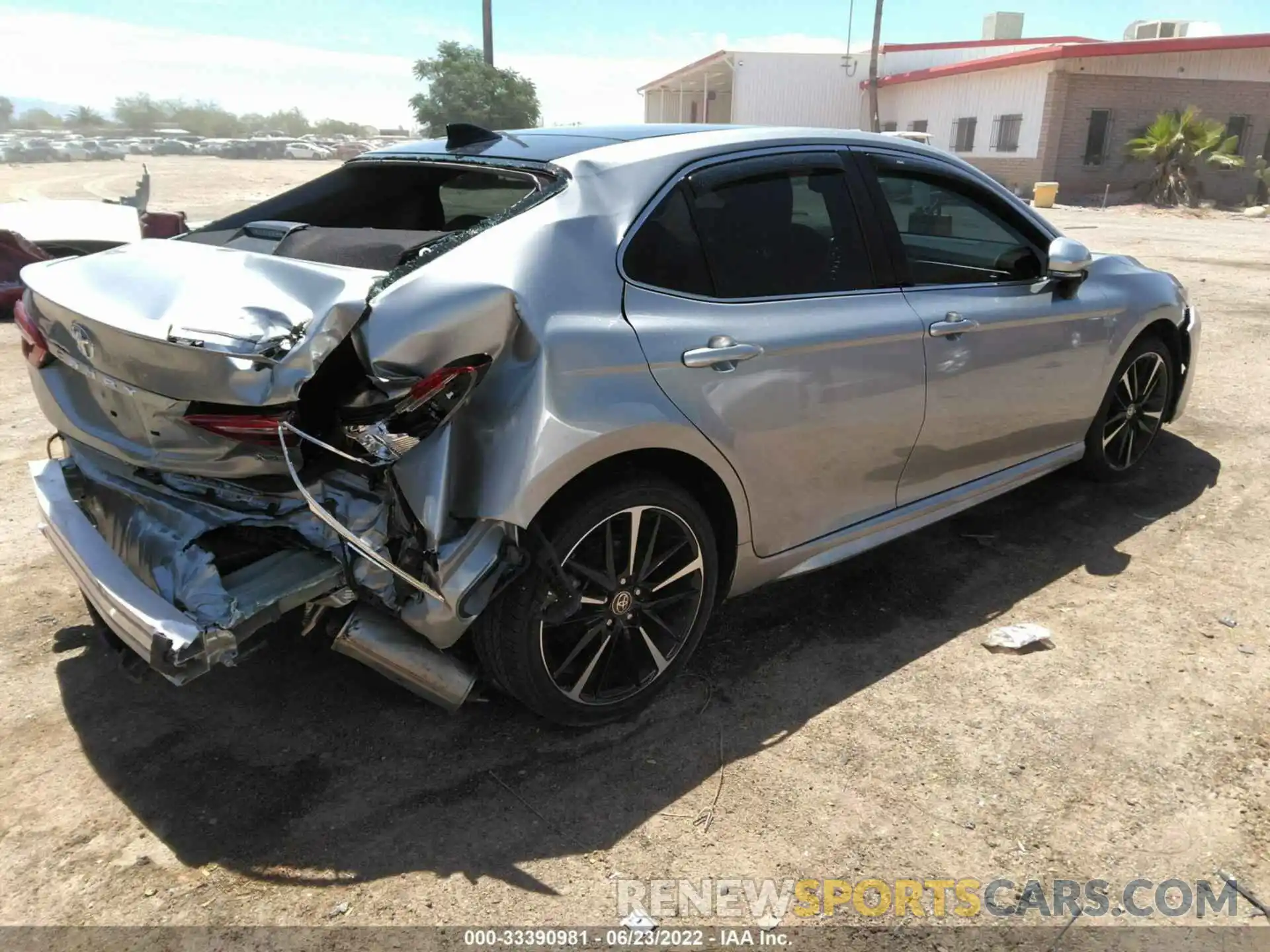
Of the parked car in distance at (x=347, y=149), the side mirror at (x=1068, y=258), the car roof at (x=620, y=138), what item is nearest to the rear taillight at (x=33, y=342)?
the car roof at (x=620, y=138)

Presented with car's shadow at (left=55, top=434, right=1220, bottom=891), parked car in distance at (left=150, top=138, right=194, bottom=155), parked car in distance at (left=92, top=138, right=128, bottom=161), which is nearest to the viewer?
car's shadow at (left=55, top=434, right=1220, bottom=891)

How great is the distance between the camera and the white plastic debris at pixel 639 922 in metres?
2.27

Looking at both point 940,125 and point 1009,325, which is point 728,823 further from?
point 940,125

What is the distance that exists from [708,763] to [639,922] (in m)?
0.64

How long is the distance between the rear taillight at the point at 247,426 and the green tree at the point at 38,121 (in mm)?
108724

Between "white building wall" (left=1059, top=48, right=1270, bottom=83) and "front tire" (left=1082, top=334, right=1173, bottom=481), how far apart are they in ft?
86.8

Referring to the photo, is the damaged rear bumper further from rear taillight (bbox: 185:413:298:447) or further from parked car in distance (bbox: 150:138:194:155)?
parked car in distance (bbox: 150:138:194:155)

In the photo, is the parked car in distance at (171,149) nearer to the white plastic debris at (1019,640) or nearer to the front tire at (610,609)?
the front tire at (610,609)

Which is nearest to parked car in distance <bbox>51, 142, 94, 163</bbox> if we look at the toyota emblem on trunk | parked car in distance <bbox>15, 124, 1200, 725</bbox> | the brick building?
the brick building

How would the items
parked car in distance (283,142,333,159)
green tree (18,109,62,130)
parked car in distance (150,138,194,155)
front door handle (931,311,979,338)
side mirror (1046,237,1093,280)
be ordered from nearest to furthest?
front door handle (931,311,979,338) < side mirror (1046,237,1093,280) < parked car in distance (283,142,333,159) < parked car in distance (150,138,194,155) < green tree (18,109,62,130)

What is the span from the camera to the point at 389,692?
318 cm

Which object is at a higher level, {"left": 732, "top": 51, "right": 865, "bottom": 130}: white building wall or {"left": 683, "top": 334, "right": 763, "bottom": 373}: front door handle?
{"left": 732, "top": 51, "right": 865, "bottom": 130}: white building wall

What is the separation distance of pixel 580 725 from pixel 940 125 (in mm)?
34877

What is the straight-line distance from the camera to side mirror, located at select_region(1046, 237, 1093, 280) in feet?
12.7
